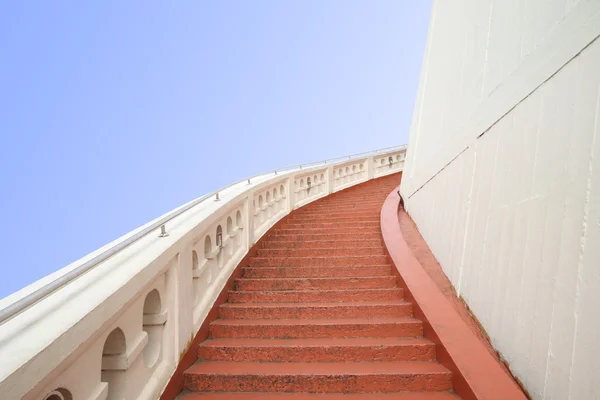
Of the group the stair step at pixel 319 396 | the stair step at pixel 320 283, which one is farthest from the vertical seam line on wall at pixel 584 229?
the stair step at pixel 320 283

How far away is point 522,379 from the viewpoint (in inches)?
93.3

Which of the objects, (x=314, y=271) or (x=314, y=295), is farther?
(x=314, y=271)

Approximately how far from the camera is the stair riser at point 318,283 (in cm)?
437

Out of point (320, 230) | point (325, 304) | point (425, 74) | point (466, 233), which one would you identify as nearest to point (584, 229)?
point (466, 233)

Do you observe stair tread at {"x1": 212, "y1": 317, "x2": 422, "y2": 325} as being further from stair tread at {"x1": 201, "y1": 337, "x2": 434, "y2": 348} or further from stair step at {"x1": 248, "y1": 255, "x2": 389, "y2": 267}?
stair step at {"x1": 248, "y1": 255, "x2": 389, "y2": 267}

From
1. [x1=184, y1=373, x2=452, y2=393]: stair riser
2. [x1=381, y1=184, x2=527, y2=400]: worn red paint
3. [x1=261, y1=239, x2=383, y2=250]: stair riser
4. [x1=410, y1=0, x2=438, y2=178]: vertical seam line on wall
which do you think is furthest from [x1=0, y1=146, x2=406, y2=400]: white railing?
[x1=410, y1=0, x2=438, y2=178]: vertical seam line on wall

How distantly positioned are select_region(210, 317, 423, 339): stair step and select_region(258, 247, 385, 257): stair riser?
1788 mm

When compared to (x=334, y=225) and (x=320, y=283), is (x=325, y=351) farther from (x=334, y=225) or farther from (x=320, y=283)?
(x=334, y=225)

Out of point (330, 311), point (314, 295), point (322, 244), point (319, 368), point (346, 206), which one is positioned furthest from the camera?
point (346, 206)

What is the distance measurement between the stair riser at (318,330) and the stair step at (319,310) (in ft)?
0.97

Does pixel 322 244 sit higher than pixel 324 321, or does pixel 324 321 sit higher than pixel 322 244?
pixel 322 244

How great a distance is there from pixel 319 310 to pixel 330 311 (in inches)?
4.3

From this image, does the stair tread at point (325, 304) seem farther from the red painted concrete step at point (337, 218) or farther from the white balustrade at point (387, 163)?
the white balustrade at point (387, 163)

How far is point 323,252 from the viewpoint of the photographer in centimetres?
545
